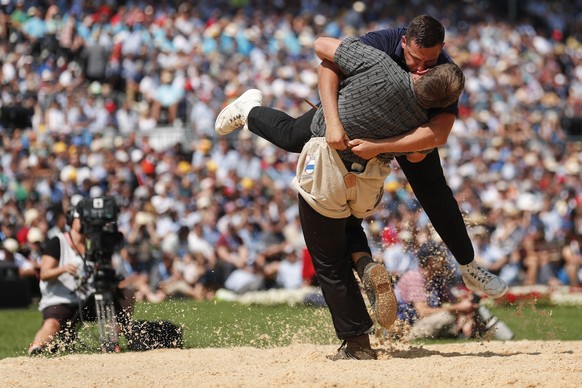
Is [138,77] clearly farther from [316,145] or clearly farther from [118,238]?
[316,145]

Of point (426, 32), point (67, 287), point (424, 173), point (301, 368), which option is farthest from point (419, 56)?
point (67, 287)

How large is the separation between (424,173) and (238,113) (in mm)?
1355

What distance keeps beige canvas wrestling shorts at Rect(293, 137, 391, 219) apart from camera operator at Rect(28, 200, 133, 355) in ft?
8.93

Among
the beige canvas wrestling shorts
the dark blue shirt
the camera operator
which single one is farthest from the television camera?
the dark blue shirt

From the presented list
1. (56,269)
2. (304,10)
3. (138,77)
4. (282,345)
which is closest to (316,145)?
(282,345)

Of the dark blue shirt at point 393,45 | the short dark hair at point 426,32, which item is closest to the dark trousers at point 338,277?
the dark blue shirt at point 393,45

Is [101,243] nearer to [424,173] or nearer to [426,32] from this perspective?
[424,173]

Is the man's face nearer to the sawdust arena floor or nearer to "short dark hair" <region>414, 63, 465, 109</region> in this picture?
"short dark hair" <region>414, 63, 465, 109</region>

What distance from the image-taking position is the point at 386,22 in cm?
2502

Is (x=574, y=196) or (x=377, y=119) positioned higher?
(x=377, y=119)

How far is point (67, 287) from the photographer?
902 cm

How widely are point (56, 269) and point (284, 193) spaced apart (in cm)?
801

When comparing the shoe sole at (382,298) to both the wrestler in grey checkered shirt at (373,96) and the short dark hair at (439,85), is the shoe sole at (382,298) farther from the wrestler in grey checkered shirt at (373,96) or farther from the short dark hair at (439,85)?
the short dark hair at (439,85)

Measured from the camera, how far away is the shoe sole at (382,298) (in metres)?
6.53
